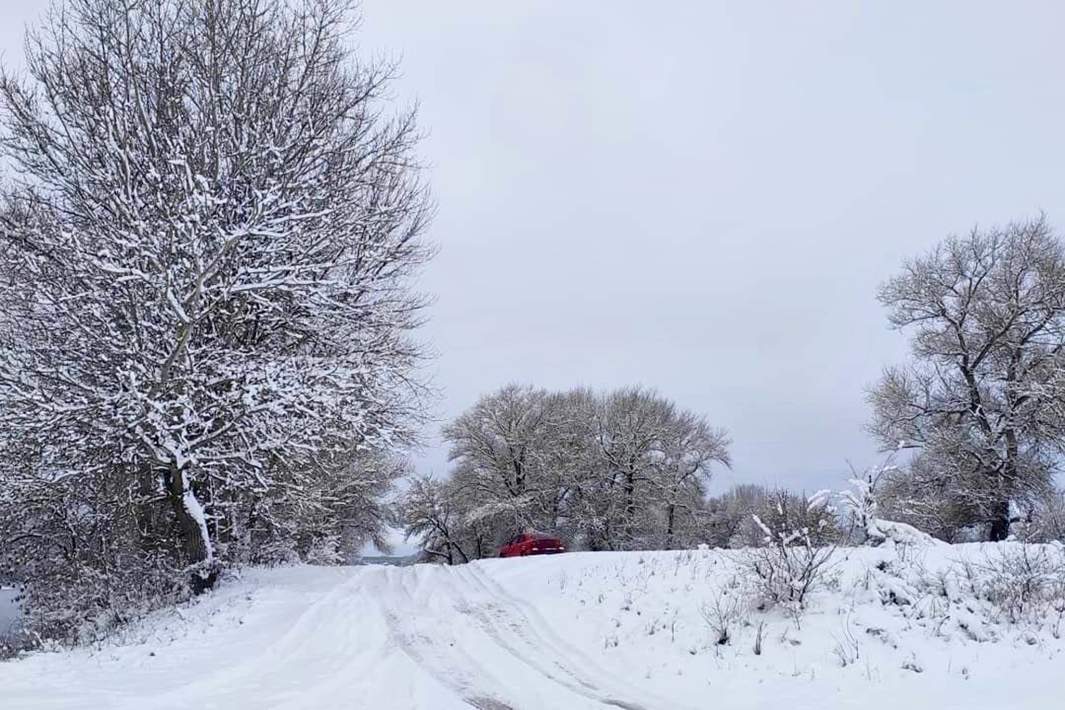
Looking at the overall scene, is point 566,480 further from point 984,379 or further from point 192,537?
point 192,537

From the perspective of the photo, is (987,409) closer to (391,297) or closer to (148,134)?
(391,297)

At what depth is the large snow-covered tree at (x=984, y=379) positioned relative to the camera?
2162 centimetres

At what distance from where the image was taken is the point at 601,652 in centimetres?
800

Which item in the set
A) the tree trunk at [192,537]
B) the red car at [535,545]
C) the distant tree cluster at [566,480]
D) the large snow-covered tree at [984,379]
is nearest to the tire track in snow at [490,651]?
the tree trunk at [192,537]

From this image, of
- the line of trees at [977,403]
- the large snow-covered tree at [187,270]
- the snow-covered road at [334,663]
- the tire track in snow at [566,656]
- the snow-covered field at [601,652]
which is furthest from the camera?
the line of trees at [977,403]

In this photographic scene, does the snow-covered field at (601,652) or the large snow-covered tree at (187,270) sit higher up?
the large snow-covered tree at (187,270)

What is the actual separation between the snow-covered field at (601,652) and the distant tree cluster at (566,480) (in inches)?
1184

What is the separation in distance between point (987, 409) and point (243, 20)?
2538 centimetres

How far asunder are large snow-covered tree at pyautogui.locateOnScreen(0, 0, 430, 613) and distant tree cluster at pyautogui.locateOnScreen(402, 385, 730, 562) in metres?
28.2

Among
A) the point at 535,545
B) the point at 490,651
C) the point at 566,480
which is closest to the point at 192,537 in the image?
the point at 490,651

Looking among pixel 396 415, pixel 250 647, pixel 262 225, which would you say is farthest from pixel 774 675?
pixel 262 225

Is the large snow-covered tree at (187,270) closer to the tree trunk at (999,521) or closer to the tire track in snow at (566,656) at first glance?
the tire track in snow at (566,656)

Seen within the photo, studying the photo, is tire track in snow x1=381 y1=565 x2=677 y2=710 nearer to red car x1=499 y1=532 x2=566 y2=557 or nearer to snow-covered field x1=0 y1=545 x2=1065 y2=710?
snow-covered field x1=0 y1=545 x2=1065 y2=710

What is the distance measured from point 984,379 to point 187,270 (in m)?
25.6
